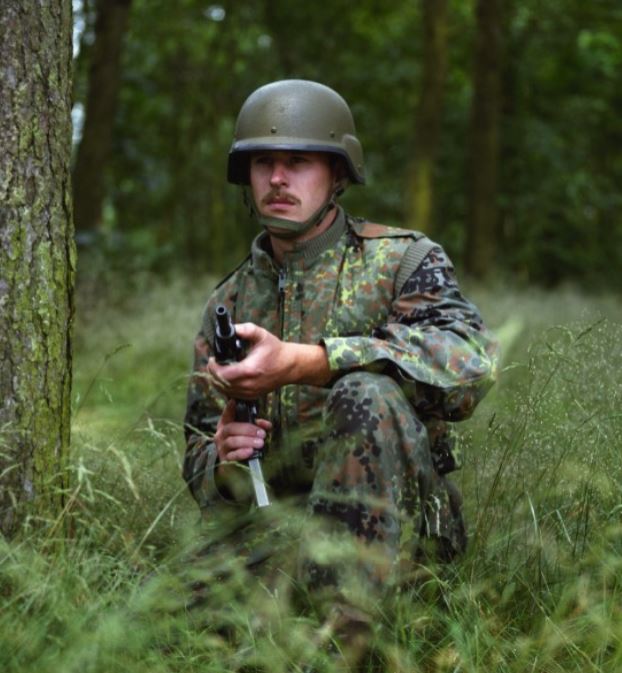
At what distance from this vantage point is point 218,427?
2.98 metres

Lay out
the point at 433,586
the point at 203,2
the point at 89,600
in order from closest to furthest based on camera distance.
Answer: the point at 89,600 < the point at 433,586 < the point at 203,2

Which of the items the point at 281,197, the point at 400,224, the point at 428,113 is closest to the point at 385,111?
the point at 400,224

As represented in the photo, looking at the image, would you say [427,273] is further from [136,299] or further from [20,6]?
[136,299]

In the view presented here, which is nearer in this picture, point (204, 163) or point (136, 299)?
point (136, 299)

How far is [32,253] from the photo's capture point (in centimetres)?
272

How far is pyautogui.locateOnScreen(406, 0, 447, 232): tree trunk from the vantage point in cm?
1145

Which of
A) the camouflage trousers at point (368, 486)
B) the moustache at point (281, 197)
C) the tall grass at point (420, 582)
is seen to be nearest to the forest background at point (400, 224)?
the tall grass at point (420, 582)

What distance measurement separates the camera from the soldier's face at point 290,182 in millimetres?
3172

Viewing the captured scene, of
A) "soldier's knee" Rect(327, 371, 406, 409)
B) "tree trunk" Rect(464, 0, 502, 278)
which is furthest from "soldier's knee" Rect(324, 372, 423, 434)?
"tree trunk" Rect(464, 0, 502, 278)

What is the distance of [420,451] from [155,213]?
1610cm

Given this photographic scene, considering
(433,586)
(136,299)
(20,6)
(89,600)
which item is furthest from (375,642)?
(136,299)

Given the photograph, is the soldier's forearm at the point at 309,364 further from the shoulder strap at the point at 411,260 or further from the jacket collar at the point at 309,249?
the jacket collar at the point at 309,249

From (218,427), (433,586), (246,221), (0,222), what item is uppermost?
(0,222)

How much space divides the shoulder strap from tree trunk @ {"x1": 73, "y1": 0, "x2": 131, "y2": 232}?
24.9 ft
